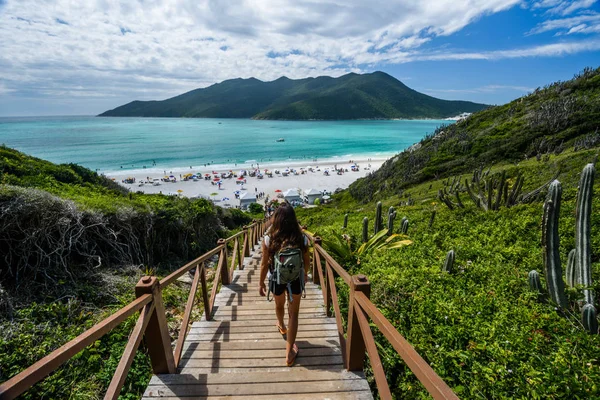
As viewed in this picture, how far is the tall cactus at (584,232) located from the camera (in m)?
3.63

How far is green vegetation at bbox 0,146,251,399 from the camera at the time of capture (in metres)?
3.70

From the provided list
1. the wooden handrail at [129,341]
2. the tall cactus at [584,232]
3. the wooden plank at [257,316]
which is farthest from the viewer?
the wooden plank at [257,316]

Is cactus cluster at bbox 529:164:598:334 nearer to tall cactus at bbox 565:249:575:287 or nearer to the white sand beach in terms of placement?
tall cactus at bbox 565:249:575:287

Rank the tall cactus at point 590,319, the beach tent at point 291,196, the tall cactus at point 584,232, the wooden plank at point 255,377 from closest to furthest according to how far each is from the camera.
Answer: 1. the wooden plank at point 255,377
2. the tall cactus at point 590,319
3. the tall cactus at point 584,232
4. the beach tent at point 291,196

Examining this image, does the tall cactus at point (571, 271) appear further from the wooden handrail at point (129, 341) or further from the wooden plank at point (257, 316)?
the wooden handrail at point (129, 341)

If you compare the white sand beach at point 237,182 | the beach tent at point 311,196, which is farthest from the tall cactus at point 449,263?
the white sand beach at point 237,182

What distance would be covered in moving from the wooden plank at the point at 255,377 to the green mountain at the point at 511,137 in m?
19.2

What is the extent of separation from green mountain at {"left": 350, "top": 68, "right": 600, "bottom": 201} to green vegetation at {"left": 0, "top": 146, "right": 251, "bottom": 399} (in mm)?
17263

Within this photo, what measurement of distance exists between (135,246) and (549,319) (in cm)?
831

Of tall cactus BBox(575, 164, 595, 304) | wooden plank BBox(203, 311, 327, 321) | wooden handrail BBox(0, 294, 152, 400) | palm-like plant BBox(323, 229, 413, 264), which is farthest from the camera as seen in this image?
palm-like plant BBox(323, 229, 413, 264)

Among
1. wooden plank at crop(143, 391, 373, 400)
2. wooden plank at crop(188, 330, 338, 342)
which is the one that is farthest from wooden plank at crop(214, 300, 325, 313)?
wooden plank at crop(143, 391, 373, 400)

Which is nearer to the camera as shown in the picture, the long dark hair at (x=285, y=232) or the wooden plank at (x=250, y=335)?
the long dark hair at (x=285, y=232)

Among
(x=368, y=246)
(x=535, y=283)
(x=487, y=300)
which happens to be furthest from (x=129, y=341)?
(x=368, y=246)

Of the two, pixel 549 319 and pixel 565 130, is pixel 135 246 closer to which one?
pixel 549 319
